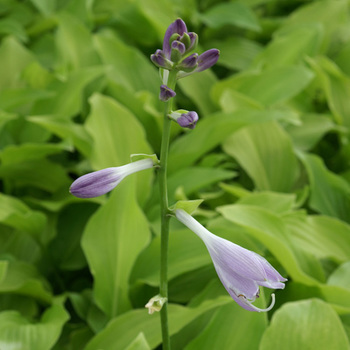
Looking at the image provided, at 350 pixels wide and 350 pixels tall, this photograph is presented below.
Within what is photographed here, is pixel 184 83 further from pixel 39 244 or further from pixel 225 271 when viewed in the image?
pixel 225 271

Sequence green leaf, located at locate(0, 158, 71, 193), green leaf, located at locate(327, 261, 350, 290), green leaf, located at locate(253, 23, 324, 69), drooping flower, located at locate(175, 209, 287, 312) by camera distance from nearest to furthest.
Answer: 1. drooping flower, located at locate(175, 209, 287, 312)
2. green leaf, located at locate(327, 261, 350, 290)
3. green leaf, located at locate(0, 158, 71, 193)
4. green leaf, located at locate(253, 23, 324, 69)

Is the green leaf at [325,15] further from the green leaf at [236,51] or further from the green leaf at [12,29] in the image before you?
the green leaf at [12,29]

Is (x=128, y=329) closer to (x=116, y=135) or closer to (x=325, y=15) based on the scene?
(x=116, y=135)

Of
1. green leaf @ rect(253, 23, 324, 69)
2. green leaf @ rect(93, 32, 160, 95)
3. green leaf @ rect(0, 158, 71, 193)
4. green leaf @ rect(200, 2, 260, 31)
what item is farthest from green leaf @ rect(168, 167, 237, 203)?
green leaf @ rect(200, 2, 260, 31)

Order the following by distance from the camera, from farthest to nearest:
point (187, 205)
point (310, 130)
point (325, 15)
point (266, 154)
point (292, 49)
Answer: point (325, 15) → point (292, 49) → point (310, 130) → point (266, 154) → point (187, 205)

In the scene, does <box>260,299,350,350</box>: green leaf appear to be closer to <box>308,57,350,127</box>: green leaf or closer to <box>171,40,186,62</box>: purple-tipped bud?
<box>171,40,186,62</box>: purple-tipped bud

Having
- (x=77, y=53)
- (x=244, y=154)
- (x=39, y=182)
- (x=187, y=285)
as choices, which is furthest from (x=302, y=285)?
(x=77, y=53)

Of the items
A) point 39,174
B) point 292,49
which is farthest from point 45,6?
point 292,49
